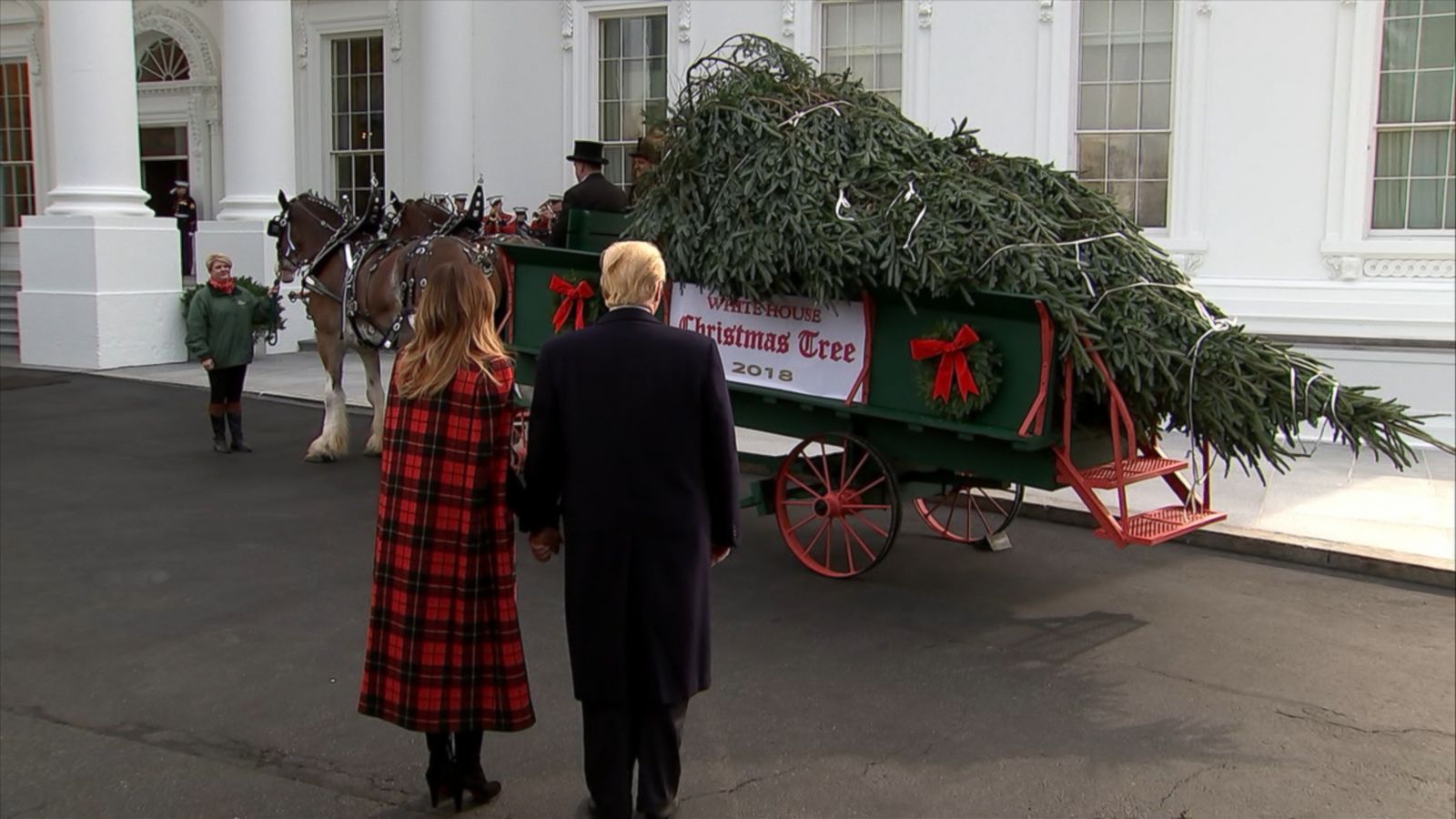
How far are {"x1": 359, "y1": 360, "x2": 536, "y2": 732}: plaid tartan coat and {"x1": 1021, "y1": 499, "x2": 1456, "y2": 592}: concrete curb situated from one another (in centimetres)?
554

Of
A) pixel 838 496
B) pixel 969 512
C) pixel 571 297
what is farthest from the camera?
pixel 969 512

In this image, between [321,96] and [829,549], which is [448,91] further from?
[829,549]

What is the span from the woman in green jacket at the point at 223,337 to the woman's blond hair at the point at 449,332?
692 centimetres

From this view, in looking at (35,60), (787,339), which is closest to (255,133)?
(35,60)

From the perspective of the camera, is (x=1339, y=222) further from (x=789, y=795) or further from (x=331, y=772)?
(x=331, y=772)

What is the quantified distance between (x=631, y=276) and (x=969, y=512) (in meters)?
4.58

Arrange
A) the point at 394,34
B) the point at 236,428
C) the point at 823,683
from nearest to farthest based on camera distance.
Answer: the point at 823,683 < the point at 236,428 < the point at 394,34

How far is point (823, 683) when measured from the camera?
555cm

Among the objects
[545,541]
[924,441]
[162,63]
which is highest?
[162,63]

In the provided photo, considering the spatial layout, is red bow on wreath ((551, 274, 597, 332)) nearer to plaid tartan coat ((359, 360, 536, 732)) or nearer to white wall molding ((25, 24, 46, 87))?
plaid tartan coat ((359, 360, 536, 732))

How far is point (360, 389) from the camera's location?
14.1 m

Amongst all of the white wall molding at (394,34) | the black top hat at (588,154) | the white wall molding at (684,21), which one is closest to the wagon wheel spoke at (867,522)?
the black top hat at (588,154)

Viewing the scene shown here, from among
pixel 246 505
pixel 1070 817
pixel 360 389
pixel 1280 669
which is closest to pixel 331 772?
pixel 1070 817

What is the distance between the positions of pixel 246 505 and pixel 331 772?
4.67 m
